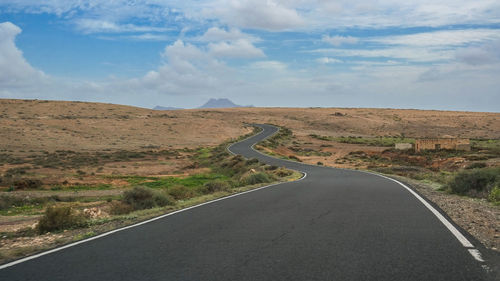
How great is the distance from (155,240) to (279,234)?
218 cm

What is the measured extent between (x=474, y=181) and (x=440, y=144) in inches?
2023

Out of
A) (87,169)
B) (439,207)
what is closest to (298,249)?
(439,207)

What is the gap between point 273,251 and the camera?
6.86 m

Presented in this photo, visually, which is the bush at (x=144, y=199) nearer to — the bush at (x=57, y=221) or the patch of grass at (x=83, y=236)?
the bush at (x=57, y=221)

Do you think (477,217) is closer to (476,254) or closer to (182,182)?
(476,254)

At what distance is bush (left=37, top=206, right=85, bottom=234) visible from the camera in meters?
10.3

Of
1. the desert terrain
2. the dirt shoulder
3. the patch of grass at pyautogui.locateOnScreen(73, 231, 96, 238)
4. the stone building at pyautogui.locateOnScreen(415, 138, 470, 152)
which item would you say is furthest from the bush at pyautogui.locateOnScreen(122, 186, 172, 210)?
the stone building at pyautogui.locateOnScreen(415, 138, 470, 152)

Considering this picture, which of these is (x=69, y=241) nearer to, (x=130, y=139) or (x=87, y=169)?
(x=87, y=169)

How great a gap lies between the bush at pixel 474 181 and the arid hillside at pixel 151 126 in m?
61.8

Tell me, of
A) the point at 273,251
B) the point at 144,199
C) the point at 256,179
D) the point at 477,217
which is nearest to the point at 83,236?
A: the point at 273,251

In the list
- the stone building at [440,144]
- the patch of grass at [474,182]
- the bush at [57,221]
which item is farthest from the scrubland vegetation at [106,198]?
the stone building at [440,144]

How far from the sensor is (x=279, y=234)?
27.0 ft

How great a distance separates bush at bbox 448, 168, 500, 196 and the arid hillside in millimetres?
61837

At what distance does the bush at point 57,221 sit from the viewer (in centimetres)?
1031
